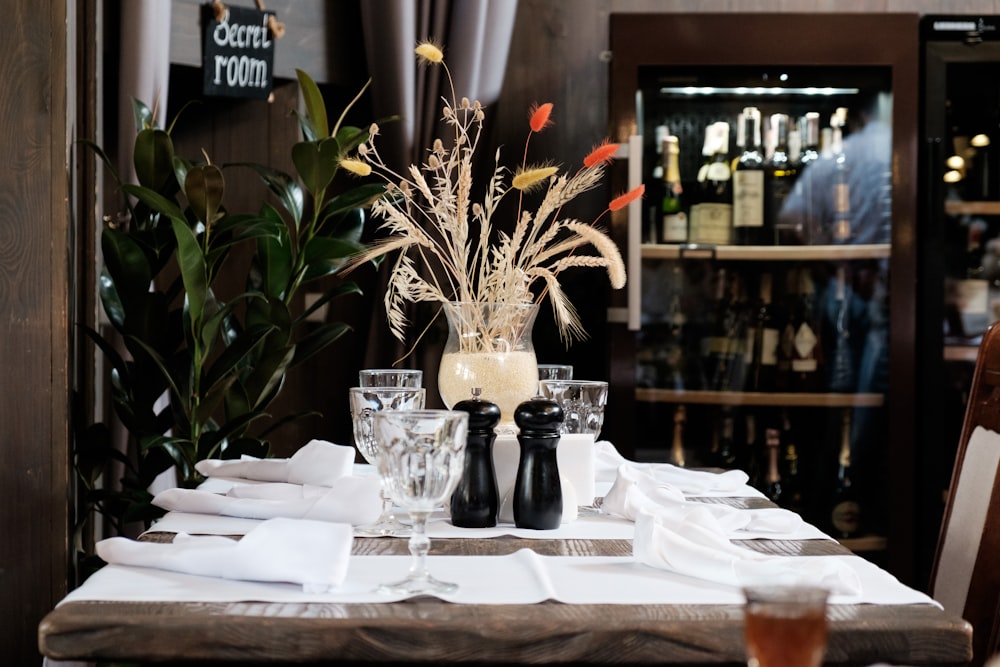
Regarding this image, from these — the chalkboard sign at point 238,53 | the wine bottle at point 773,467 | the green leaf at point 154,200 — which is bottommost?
the wine bottle at point 773,467

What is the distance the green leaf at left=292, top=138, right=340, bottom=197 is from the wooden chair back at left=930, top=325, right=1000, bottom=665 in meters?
1.38

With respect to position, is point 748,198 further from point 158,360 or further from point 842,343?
point 158,360

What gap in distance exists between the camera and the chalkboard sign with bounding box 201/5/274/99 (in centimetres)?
286

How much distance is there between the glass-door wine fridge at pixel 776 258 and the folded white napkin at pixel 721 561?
1752 millimetres

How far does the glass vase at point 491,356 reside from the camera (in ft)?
5.13

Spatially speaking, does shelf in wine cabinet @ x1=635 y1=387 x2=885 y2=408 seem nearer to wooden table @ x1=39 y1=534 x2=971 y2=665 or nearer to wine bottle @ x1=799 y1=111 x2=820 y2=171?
wine bottle @ x1=799 y1=111 x2=820 y2=171

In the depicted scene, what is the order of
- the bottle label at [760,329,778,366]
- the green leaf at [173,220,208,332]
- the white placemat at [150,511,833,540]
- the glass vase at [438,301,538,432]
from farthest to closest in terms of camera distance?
the bottle label at [760,329,778,366], the green leaf at [173,220,208,332], the glass vase at [438,301,538,432], the white placemat at [150,511,833,540]

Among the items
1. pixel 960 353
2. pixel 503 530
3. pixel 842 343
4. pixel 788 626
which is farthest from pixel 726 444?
pixel 788 626

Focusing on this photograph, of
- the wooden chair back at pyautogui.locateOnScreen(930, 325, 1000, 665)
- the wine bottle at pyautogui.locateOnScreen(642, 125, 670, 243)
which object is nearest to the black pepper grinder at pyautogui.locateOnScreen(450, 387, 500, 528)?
the wooden chair back at pyautogui.locateOnScreen(930, 325, 1000, 665)

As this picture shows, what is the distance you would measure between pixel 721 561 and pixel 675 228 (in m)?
2.19

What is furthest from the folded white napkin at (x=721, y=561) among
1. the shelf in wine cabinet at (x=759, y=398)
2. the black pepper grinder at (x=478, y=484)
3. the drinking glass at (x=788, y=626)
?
the shelf in wine cabinet at (x=759, y=398)

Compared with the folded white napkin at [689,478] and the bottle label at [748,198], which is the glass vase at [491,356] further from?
the bottle label at [748,198]

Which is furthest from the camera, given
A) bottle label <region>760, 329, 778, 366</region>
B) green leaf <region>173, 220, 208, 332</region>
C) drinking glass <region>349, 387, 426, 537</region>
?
bottle label <region>760, 329, 778, 366</region>

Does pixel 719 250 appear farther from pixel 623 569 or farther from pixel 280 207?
pixel 623 569
